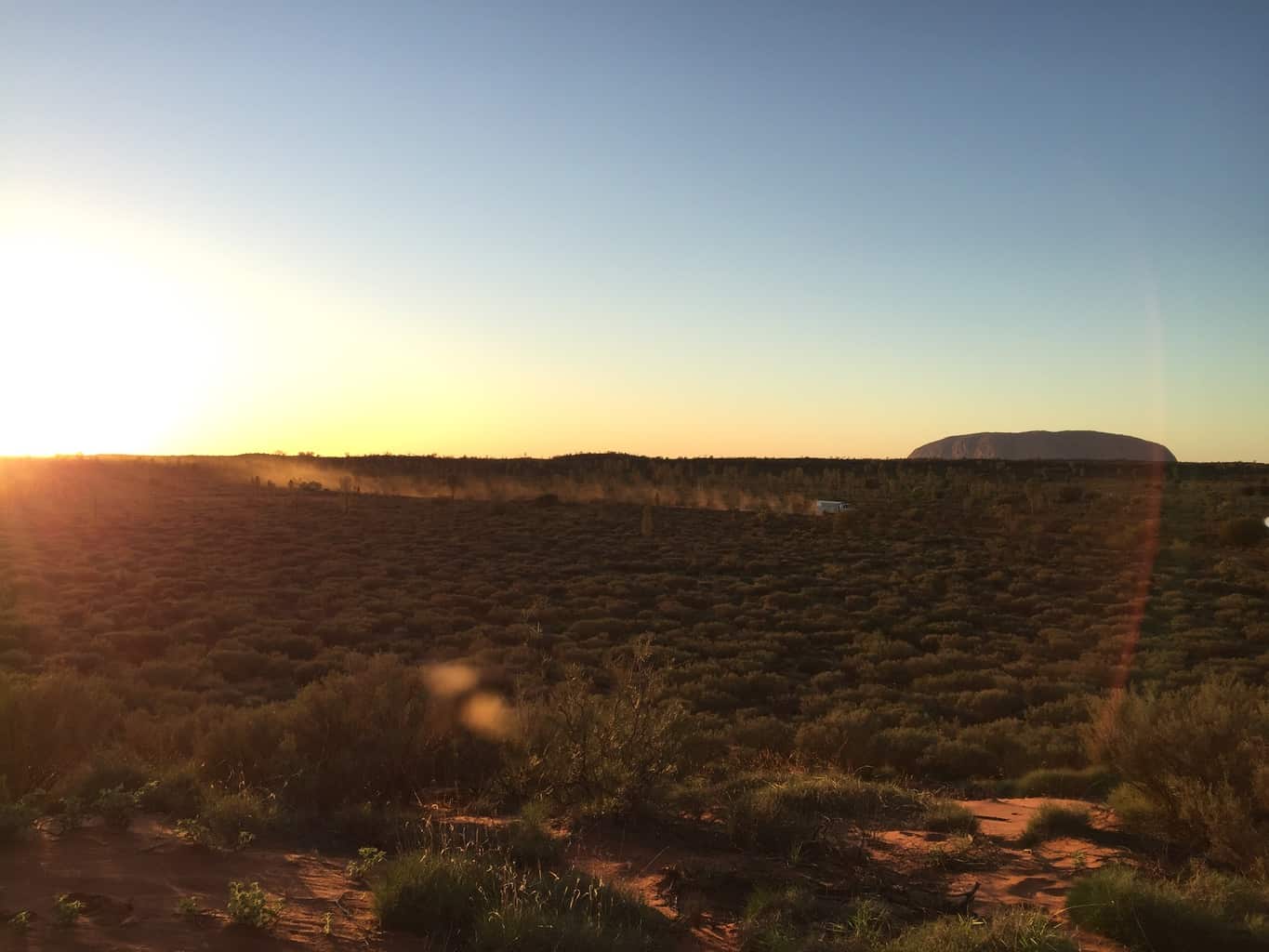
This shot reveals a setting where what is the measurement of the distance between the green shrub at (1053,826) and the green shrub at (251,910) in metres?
6.01

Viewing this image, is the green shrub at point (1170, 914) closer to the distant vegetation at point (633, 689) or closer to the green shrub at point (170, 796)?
the distant vegetation at point (633, 689)

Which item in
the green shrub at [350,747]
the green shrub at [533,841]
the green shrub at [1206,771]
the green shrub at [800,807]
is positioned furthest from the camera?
A: the green shrub at [350,747]

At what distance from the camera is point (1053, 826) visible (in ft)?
26.8

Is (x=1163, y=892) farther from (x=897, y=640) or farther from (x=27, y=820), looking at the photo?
(x=897, y=640)

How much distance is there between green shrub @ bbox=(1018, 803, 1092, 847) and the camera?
795 cm

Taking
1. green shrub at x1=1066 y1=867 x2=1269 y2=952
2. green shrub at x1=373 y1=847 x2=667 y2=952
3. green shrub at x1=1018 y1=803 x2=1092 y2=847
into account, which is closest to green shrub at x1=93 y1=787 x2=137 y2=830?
green shrub at x1=373 y1=847 x2=667 y2=952

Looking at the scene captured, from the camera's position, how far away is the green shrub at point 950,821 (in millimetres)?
8203

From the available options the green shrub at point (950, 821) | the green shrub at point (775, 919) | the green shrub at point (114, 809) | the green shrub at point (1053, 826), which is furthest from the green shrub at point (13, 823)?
the green shrub at point (1053, 826)

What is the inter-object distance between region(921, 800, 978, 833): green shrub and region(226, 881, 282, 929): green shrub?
5.55 meters

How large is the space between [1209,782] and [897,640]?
513 inches

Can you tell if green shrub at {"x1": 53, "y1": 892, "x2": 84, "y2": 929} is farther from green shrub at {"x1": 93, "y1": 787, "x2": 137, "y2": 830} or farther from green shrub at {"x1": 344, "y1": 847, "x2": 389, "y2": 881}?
green shrub at {"x1": 93, "y1": 787, "x2": 137, "y2": 830}

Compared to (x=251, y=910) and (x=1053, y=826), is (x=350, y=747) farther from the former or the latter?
A: (x=1053, y=826)

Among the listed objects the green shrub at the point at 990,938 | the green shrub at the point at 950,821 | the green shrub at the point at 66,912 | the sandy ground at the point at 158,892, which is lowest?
the green shrub at the point at 950,821

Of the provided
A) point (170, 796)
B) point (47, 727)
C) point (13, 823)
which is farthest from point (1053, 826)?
point (47, 727)
